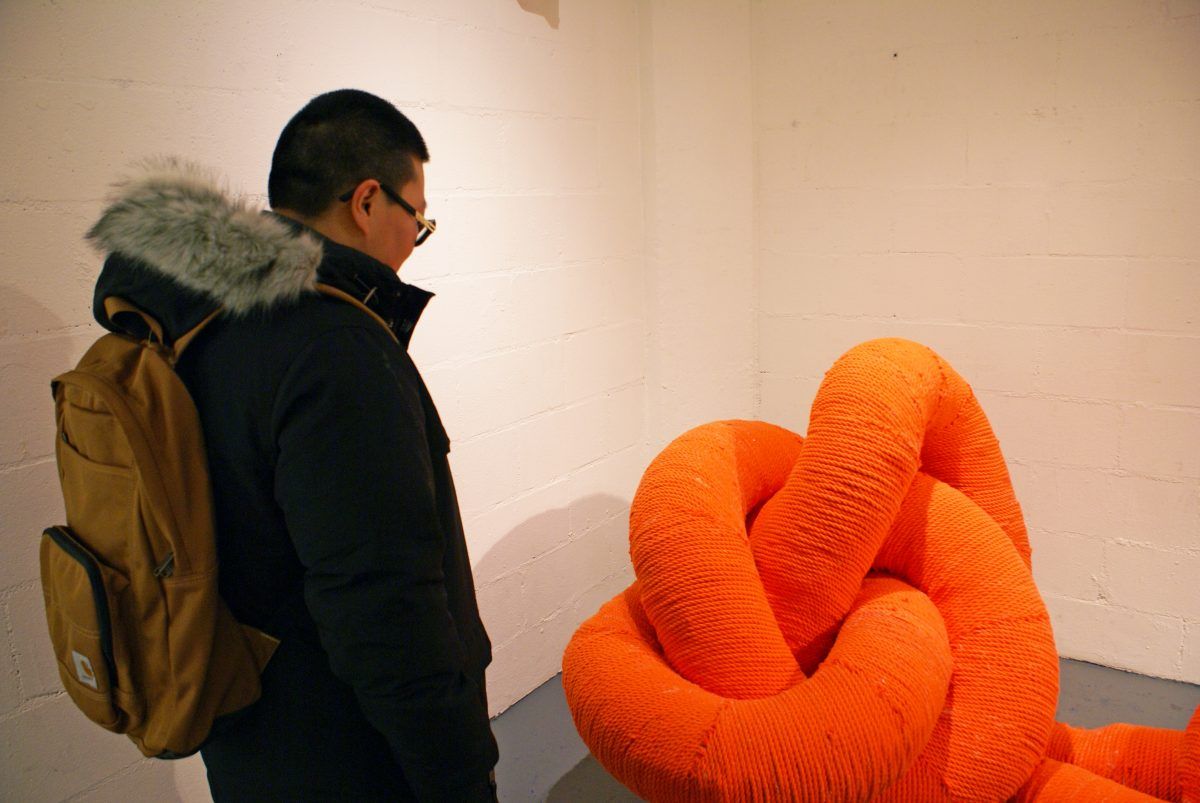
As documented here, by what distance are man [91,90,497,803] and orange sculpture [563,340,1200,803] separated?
0.90ft

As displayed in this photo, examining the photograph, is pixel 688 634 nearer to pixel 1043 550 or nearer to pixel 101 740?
pixel 101 740

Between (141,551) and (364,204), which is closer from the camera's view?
(141,551)

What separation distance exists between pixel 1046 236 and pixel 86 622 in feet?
7.48

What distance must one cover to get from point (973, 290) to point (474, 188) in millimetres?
1375

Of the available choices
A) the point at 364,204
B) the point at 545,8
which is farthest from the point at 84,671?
the point at 545,8

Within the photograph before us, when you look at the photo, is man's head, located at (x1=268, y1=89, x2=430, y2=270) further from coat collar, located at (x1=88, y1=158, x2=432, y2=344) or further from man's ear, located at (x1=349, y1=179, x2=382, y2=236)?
coat collar, located at (x1=88, y1=158, x2=432, y2=344)

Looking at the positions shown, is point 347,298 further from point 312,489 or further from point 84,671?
point 84,671

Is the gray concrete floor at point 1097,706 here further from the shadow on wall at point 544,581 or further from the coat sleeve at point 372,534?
the coat sleeve at point 372,534

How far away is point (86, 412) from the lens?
987mm

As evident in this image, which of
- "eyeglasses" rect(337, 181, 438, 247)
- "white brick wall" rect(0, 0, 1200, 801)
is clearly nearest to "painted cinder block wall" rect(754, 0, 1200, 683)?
"white brick wall" rect(0, 0, 1200, 801)

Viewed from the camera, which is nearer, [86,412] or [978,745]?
[86,412]

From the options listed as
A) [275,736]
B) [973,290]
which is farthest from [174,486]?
[973,290]

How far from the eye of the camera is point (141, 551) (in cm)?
98

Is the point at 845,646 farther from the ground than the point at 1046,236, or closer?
closer
